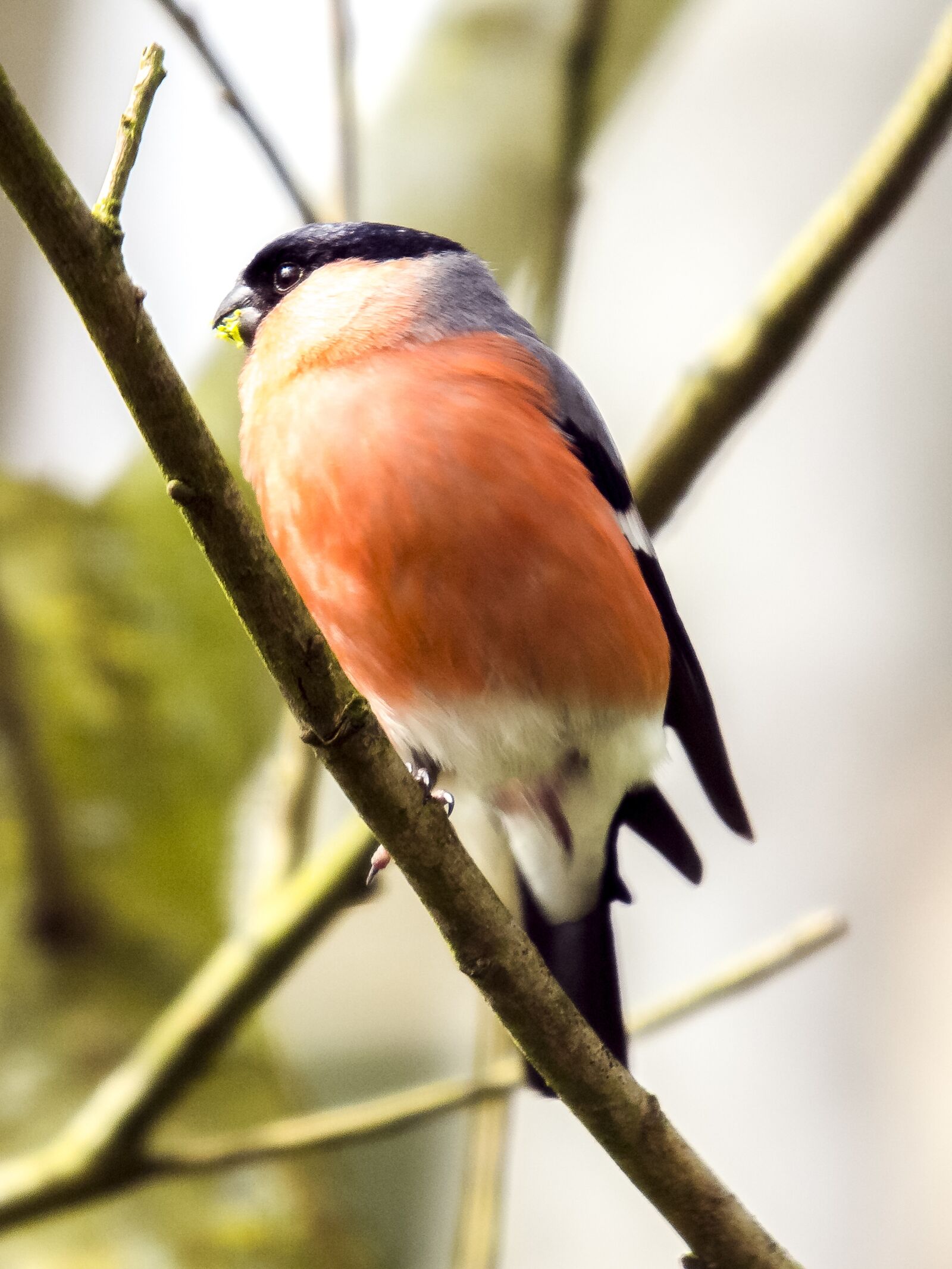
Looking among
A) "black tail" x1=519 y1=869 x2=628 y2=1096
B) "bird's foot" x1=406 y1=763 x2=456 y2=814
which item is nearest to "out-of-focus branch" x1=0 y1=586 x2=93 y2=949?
"bird's foot" x1=406 y1=763 x2=456 y2=814

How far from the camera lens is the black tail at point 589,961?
6.54 feet

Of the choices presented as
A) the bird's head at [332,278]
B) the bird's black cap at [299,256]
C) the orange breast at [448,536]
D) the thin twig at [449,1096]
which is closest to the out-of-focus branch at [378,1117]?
the thin twig at [449,1096]

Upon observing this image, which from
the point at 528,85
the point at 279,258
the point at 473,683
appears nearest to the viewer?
the point at 473,683

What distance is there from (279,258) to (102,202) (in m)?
1.18

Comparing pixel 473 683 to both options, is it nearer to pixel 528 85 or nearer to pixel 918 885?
pixel 528 85

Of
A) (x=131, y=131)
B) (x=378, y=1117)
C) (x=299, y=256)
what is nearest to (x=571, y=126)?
(x=299, y=256)

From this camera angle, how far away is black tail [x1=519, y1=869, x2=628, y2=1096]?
1.99 meters

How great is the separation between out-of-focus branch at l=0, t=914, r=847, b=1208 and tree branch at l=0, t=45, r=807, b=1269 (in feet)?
1.81

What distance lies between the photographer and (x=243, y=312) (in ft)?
7.32

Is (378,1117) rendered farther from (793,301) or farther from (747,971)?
(793,301)

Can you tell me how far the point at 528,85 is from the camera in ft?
10.4

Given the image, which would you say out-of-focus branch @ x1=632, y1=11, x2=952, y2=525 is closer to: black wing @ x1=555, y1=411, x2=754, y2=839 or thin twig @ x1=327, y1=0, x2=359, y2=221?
black wing @ x1=555, y1=411, x2=754, y2=839

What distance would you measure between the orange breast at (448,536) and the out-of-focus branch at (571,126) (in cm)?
62

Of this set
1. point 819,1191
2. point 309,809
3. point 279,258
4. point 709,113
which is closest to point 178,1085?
point 309,809
